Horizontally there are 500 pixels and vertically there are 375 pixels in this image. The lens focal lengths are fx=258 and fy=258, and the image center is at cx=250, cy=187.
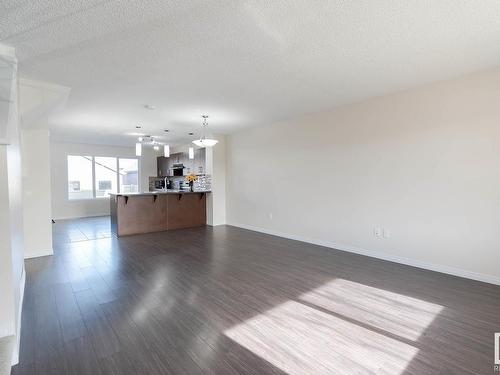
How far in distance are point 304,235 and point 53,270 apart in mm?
4026

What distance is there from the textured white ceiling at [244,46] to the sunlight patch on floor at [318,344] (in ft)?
7.96

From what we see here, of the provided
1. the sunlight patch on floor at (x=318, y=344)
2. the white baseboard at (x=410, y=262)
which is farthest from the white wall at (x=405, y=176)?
the sunlight patch on floor at (x=318, y=344)

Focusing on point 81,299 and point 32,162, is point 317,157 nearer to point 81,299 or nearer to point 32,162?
point 81,299

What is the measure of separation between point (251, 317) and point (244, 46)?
2.42 m

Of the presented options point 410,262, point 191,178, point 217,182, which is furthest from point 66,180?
point 410,262

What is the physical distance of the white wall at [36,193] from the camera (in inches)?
158

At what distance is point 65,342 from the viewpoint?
1915 mm

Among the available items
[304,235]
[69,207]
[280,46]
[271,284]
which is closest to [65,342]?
[271,284]

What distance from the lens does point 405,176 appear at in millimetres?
3604

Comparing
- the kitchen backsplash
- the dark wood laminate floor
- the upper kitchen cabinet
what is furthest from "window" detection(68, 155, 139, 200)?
the dark wood laminate floor

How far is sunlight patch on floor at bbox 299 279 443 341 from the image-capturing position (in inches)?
83.8

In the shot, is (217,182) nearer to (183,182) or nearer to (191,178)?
(191,178)

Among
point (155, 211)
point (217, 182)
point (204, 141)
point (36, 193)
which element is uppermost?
point (204, 141)

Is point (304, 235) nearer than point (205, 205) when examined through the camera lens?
Yes
